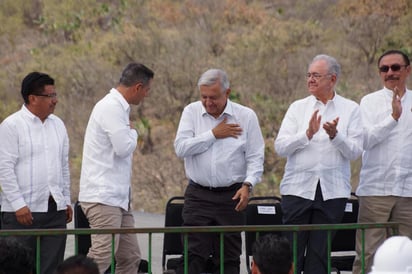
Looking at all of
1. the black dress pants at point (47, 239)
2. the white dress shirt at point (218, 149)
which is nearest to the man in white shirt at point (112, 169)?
the black dress pants at point (47, 239)

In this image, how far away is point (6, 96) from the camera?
24.4 m

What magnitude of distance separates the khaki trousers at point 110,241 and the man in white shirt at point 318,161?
3.65 ft

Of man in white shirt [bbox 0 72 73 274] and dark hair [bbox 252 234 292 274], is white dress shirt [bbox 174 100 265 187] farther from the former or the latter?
dark hair [bbox 252 234 292 274]

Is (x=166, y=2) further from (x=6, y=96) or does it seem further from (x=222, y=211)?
(x=222, y=211)

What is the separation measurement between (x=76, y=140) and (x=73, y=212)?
1314cm

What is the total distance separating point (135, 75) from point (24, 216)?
126 cm

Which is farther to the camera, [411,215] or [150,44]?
[150,44]

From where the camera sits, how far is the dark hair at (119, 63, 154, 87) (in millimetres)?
7770

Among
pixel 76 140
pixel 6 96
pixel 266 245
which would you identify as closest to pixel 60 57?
pixel 6 96

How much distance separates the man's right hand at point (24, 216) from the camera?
7.37 meters

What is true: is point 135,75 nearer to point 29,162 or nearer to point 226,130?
point 226,130

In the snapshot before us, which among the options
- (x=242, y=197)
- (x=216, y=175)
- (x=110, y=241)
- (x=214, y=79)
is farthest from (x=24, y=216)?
(x=214, y=79)

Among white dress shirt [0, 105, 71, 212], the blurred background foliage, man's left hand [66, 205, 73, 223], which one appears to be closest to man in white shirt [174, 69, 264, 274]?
man's left hand [66, 205, 73, 223]

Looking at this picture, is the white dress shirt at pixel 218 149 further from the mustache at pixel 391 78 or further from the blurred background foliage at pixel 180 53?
the blurred background foliage at pixel 180 53
